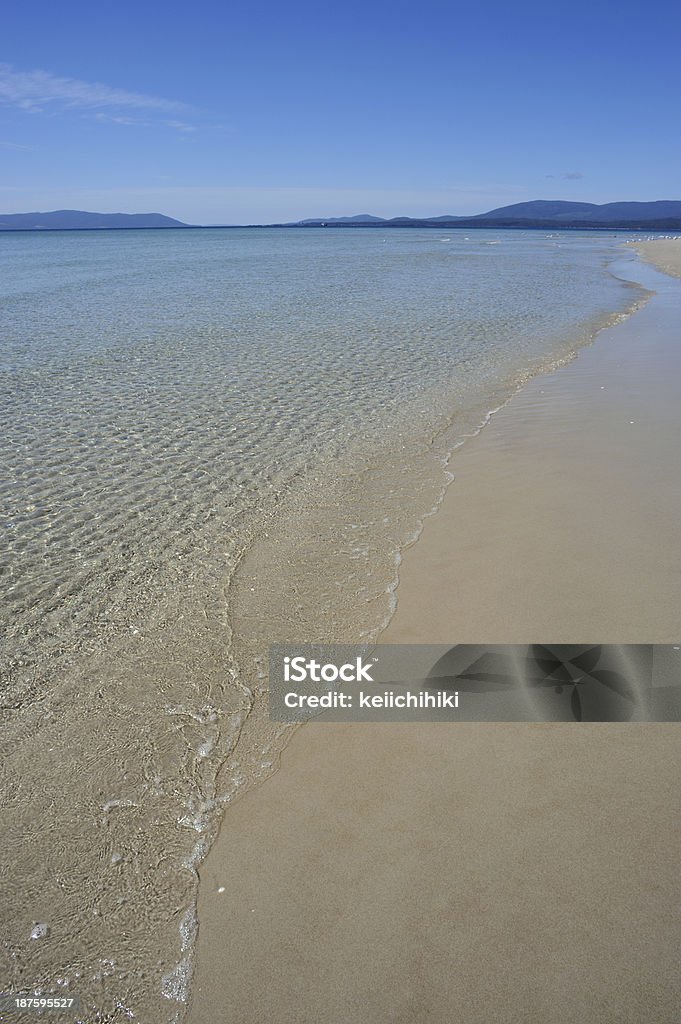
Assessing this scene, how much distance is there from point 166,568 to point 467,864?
10.8ft

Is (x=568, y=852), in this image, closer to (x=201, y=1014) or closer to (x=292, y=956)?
(x=292, y=956)

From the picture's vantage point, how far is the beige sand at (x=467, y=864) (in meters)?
2.34

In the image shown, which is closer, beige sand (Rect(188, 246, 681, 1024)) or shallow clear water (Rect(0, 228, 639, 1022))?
beige sand (Rect(188, 246, 681, 1024))

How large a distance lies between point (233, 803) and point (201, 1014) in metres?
0.92

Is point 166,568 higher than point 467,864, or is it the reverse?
point 166,568

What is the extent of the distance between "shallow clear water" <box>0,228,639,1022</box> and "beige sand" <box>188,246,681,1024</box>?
0.26m

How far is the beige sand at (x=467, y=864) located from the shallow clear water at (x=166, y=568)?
0.87 ft

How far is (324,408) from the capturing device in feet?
31.7

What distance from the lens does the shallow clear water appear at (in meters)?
2.74

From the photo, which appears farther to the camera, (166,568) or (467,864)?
(166,568)

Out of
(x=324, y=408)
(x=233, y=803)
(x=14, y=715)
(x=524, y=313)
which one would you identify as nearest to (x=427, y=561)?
(x=233, y=803)

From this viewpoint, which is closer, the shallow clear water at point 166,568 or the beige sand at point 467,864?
the beige sand at point 467,864

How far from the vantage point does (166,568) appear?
5.24 meters

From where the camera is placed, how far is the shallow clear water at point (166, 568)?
8.98 feet
